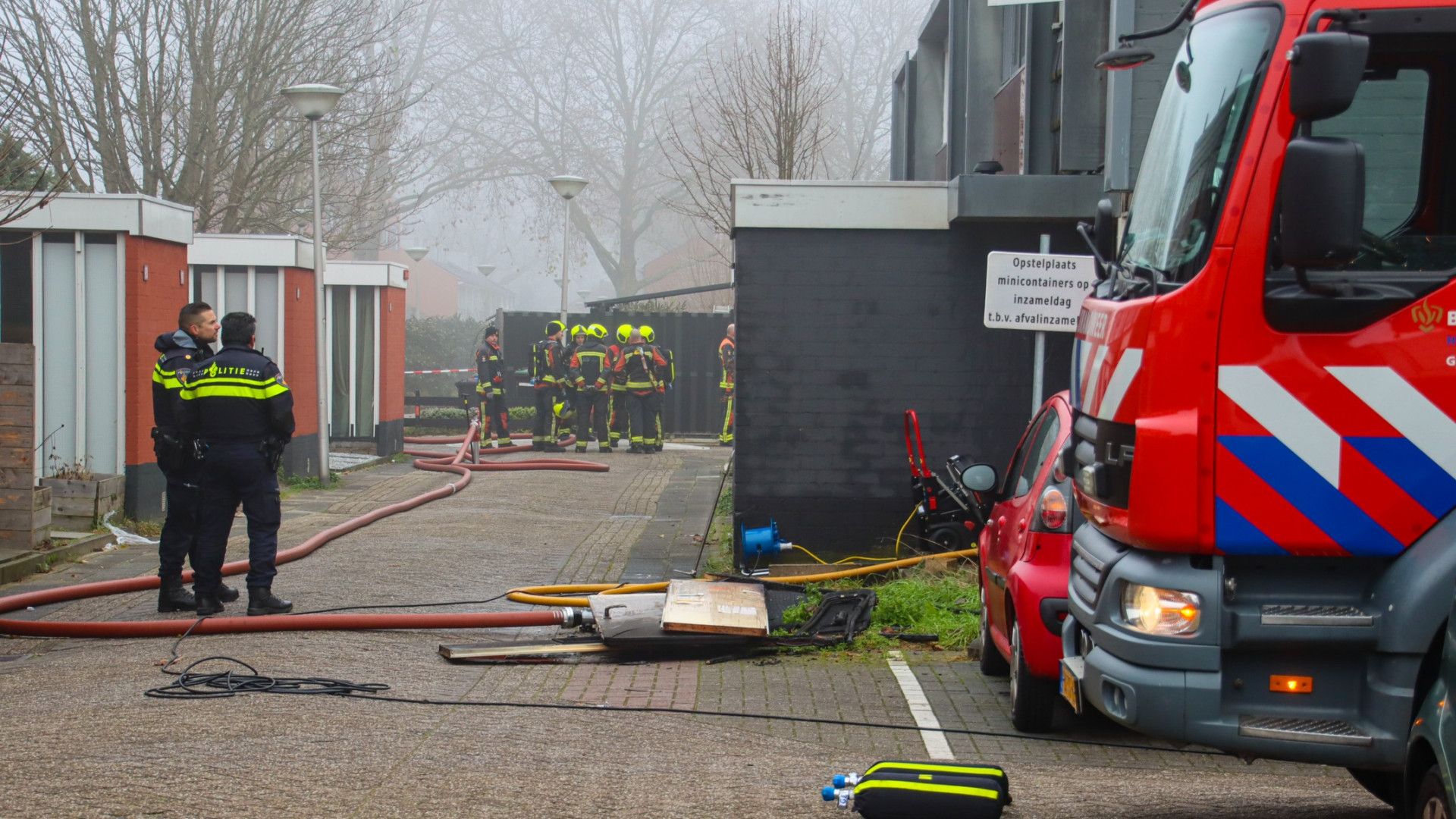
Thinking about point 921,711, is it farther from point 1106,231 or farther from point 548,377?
point 548,377

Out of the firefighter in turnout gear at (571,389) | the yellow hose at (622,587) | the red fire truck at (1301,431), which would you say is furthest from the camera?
the firefighter in turnout gear at (571,389)

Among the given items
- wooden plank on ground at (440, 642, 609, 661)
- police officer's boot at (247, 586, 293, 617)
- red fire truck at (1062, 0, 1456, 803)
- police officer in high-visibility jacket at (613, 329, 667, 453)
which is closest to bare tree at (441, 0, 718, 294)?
police officer in high-visibility jacket at (613, 329, 667, 453)

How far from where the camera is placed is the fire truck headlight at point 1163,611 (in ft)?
13.9

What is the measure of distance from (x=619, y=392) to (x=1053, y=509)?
1628 centimetres

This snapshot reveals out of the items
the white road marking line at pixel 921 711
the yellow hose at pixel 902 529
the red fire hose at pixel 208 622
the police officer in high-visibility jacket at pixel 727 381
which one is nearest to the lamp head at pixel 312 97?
the red fire hose at pixel 208 622

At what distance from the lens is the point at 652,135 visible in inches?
2218

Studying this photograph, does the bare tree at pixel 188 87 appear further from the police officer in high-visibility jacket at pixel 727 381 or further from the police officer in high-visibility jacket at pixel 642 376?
the police officer in high-visibility jacket at pixel 727 381

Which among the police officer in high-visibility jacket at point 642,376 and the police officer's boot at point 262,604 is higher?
the police officer in high-visibility jacket at point 642,376

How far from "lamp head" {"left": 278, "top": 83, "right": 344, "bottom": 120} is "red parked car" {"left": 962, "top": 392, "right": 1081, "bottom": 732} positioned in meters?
11.2

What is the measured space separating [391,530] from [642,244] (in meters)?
64.9

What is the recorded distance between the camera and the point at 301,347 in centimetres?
1859

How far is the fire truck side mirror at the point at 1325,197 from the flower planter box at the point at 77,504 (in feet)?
35.3

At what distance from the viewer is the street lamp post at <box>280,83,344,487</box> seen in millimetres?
16172

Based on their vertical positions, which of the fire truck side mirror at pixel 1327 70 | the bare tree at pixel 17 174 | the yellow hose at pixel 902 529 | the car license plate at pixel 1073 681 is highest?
the bare tree at pixel 17 174
